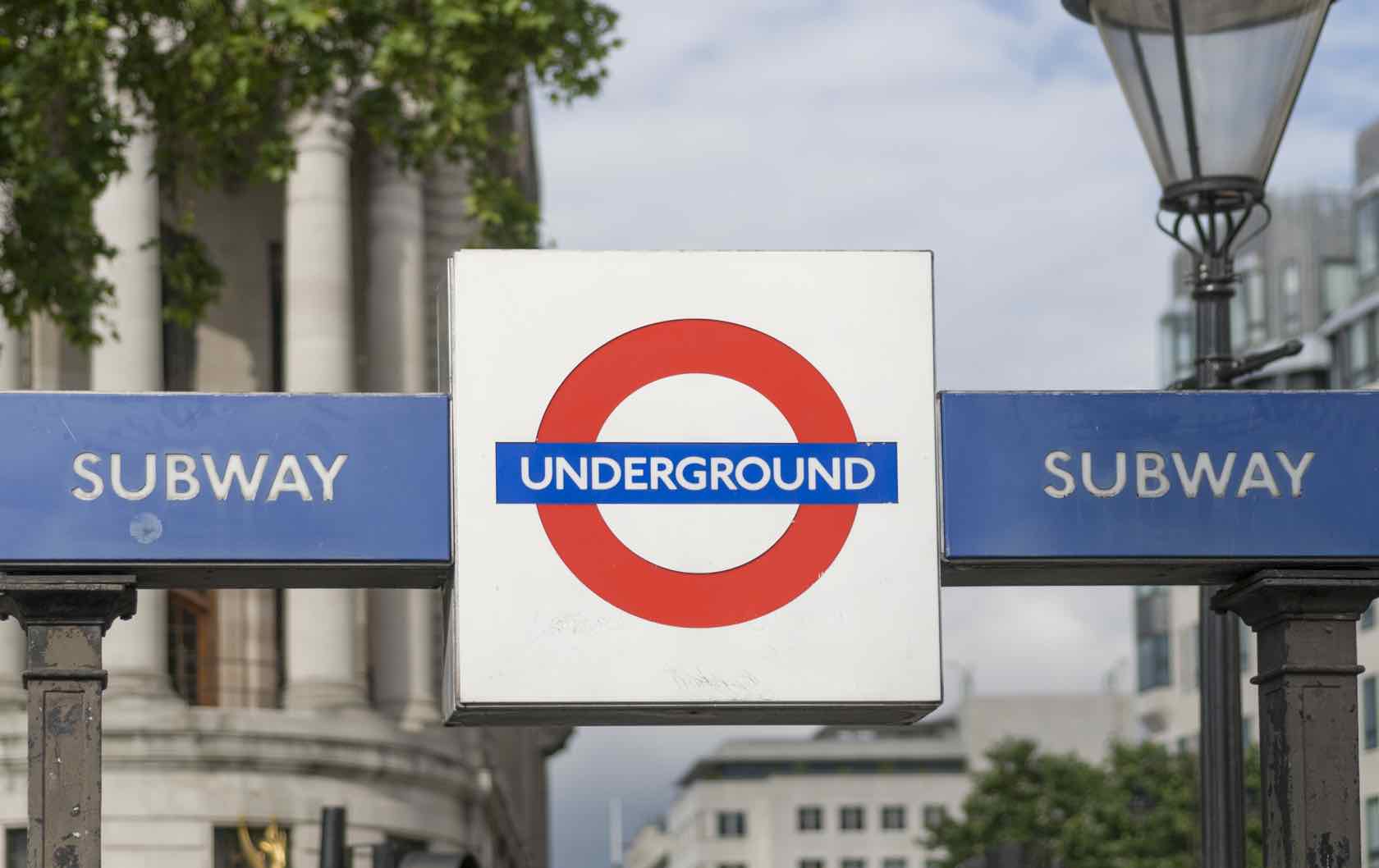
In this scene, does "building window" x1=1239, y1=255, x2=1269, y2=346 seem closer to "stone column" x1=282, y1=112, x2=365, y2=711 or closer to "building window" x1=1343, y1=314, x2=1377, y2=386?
"building window" x1=1343, y1=314, x2=1377, y2=386

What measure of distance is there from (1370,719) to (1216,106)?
68.6 m

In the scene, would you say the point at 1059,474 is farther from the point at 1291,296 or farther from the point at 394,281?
the point at 1291,296

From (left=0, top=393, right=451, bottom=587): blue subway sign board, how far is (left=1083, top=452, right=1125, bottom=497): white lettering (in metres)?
1.80

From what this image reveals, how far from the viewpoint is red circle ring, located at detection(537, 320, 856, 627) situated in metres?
7.48

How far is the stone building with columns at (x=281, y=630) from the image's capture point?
41.1 m

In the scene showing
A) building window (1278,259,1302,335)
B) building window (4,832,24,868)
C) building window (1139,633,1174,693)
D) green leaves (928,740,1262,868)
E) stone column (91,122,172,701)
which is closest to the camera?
building window (4,832,24,868)

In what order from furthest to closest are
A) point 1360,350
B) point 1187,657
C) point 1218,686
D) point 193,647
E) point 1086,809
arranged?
1. point 1187,657
2. point 1086,809
3. point 1360,350
4. point 193,647
5. point 1218,686

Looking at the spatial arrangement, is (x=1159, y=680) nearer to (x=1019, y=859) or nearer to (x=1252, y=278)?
(x=1252, y=278)

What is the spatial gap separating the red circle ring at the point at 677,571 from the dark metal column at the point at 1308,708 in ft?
4.17

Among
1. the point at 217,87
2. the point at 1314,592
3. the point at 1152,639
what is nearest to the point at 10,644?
the point at 217,87

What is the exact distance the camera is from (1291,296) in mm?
100125

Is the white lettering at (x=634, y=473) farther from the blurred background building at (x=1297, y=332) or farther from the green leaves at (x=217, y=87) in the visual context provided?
the blurred background building at (x=1297, y=332)

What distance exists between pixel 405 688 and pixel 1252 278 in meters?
64.7

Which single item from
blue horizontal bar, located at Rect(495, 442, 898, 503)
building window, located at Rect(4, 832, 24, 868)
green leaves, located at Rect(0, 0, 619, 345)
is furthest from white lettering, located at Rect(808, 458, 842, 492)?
building window, located at Rect(4, 832, 24, 868)
